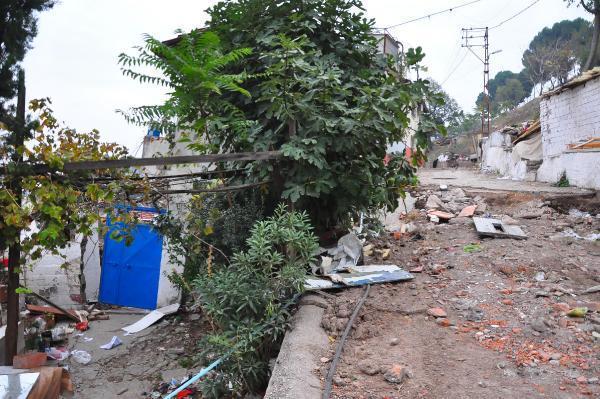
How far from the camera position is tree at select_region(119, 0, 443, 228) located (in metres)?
4.96

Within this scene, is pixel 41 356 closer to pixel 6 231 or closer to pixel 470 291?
pixel 6 231

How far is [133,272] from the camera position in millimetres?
10359

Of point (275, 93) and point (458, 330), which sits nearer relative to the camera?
point (458, 330)

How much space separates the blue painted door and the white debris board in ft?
21.8

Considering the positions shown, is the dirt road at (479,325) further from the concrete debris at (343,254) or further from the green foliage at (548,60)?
the green foliage at (548,60)

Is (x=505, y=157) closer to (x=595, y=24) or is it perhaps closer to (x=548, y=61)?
(x=595, y=24)

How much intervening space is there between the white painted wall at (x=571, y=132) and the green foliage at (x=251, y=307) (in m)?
8.93

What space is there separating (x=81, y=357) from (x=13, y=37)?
17.4 ft

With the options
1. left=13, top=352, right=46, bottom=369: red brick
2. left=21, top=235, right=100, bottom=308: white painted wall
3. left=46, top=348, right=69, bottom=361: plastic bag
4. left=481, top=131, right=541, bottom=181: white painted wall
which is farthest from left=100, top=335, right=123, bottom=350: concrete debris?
left=481, top=131, right=541, bottom=181: white painted wall

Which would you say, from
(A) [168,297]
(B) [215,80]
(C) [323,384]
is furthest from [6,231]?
(A) [168,297]

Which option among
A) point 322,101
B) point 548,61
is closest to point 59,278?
point 322,101

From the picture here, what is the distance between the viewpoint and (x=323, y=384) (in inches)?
130

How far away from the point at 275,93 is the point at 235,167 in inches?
56.5

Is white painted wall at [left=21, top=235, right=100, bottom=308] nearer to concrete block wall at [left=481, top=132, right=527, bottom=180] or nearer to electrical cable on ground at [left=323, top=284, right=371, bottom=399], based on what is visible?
electrical cable on ground at [left=323, top=284, right=371, bottom=399]
